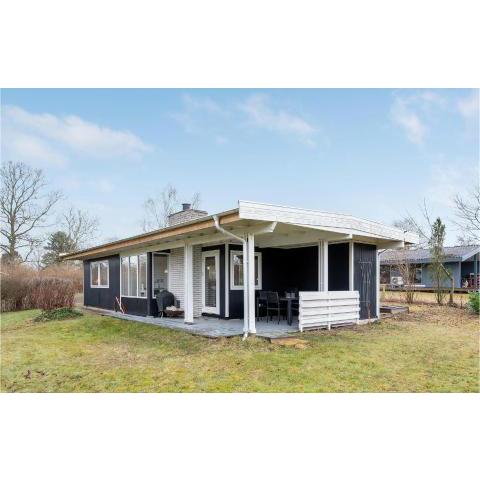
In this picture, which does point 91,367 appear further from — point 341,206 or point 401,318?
point 341,206

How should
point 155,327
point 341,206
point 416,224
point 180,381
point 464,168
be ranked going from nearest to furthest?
point 180,381 → point 155,327 → point 464,168 → point 416,224 → point 341,206

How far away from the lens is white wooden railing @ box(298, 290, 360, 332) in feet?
26.0

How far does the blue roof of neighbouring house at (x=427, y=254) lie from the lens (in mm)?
21000

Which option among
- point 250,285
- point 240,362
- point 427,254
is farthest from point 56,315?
point 427,254

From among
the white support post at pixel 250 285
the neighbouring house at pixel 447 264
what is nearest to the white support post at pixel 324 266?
the white support post at pixel 250 285

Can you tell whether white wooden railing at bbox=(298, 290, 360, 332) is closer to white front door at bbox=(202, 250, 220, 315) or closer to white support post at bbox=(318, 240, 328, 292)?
white support post at bbox=(318, 240, 328, 292)

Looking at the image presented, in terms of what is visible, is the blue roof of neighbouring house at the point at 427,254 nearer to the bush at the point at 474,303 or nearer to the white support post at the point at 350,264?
the bush at the point at 474,303

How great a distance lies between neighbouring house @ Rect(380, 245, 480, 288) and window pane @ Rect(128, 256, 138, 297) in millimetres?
14830

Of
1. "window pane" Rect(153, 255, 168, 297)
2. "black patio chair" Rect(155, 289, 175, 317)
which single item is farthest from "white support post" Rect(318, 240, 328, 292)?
"window pane" Rect(153, 255, 168, 297)

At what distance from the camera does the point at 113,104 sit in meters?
9.30

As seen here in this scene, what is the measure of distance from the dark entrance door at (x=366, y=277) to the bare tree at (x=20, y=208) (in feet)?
66.9
